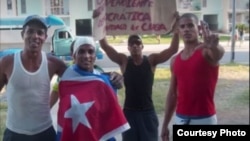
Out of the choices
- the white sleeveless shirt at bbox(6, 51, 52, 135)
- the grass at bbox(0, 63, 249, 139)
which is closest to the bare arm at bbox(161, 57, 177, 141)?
the white sleeveless shirt at bbox(6, 51, 52, 135)

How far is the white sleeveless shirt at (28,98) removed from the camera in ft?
8.14

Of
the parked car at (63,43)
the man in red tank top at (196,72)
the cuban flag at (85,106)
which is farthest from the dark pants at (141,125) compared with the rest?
the parked car at (63,43)

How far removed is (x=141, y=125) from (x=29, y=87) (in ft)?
2.96

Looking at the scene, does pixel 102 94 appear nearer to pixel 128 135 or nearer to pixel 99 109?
pixel 99 109

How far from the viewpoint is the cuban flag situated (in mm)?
2465

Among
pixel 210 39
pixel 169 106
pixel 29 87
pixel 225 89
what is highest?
pixel 210 39

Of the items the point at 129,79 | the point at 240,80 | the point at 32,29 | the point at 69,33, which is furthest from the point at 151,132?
the point at 240,80

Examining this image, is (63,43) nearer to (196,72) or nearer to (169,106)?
(169,106)

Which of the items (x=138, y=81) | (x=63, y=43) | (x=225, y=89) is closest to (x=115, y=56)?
(x=138, y=81)

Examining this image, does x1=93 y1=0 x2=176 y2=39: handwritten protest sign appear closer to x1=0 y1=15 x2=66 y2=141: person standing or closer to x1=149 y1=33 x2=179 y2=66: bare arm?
x1=149 y1=33 x2=179 y2=66: bare arm

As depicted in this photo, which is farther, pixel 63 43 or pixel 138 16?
pixel 63 43

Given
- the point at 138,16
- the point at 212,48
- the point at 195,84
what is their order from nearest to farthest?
the point at 212,48
the point at 195,84
the point at 138,16

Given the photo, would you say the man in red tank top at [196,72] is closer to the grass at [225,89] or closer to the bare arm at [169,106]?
the bare arm at [169,106]

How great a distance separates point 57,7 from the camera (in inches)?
185
